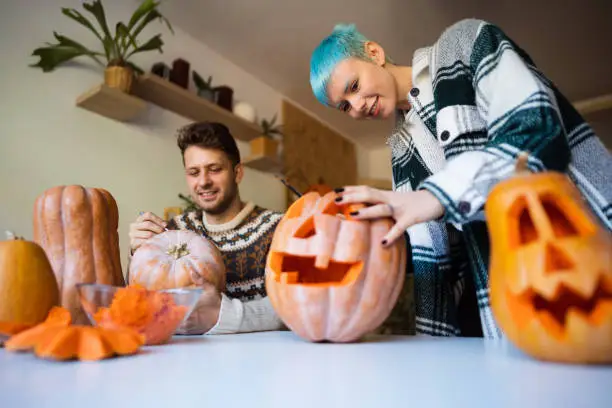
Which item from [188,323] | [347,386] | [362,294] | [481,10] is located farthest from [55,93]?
[481,10]

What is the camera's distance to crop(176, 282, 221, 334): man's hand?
814 mm

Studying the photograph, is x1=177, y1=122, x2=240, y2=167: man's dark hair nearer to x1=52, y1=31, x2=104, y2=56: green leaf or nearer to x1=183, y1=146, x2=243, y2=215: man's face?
x1=183, y1=146, x2=243, y2=215: man's face

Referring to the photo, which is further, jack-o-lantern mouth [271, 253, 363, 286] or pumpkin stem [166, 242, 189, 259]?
pumpkin stem [166, 242, 189, 259]

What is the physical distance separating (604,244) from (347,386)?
30cm

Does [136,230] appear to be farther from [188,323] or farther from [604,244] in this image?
[604,244]

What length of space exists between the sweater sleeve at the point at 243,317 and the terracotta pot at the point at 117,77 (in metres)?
1.44

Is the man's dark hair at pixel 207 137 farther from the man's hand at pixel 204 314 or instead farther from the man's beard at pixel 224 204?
the man's hand at pixel 204 314

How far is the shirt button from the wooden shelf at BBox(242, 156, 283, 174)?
2.39 metres

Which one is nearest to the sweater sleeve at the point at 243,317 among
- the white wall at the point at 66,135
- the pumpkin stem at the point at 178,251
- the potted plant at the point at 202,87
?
the pumpkin stem at the point at 178,251

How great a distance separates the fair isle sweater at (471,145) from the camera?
604mm

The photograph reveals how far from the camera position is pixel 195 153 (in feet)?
4.85

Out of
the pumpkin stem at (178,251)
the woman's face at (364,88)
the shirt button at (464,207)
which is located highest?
the woman's face at (364,88)

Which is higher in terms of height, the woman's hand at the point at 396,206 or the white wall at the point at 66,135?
the white wall at the point at 66,135

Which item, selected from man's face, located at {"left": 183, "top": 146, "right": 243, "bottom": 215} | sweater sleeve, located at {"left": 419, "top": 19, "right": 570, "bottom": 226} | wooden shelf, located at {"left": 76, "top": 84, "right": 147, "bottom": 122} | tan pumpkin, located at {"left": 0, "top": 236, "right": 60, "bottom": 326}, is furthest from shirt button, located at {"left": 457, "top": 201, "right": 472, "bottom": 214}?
wooden shelf, located at {"left": 76, "top": 84, "right": 147, "bottom": 122}
